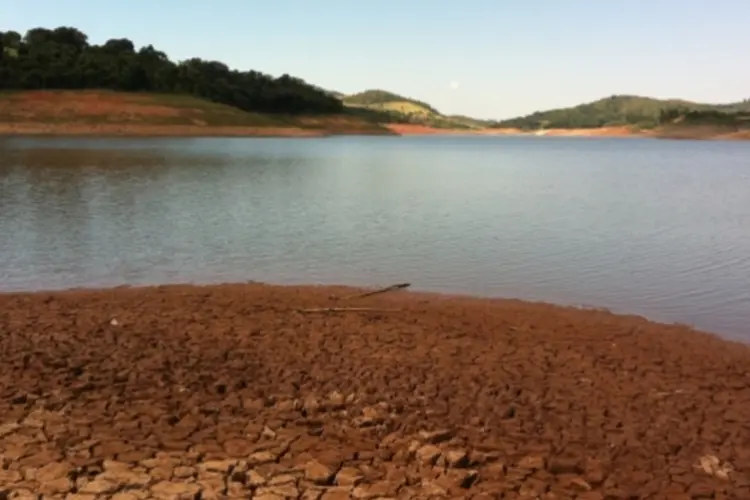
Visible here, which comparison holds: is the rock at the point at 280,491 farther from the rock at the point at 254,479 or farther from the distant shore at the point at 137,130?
the distant shore at the point at 137,130

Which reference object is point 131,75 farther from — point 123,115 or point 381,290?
point 381,290

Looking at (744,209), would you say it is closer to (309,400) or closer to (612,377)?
(612,377)

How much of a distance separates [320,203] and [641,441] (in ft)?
64.6

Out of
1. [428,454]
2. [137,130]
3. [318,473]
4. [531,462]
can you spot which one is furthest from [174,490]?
[137,130]

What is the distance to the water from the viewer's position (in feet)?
42.0

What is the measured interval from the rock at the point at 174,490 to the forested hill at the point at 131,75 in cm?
8826

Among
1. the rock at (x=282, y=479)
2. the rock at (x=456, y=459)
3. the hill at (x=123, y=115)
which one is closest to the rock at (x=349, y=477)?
the rock at (x=282, y=479)

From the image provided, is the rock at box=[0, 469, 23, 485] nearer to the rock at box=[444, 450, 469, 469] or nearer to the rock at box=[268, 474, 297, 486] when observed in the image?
the rock at box=[268, 474, 297, 486]

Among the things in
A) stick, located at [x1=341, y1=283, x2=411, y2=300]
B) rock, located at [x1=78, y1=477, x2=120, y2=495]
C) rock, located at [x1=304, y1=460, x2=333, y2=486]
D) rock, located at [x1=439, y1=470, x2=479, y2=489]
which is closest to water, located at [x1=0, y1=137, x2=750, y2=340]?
stick, located at [x1=341, y1=283, x2=411, y2=300]

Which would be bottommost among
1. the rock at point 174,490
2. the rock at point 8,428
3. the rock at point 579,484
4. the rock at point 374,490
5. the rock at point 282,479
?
the rock at point 579,484

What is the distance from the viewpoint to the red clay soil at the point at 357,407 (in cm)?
488

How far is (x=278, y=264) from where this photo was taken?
1446cm

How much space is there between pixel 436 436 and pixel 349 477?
93cm

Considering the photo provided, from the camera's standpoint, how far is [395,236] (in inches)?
709
